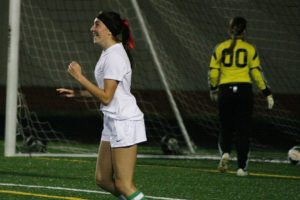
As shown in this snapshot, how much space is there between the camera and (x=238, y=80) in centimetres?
1167

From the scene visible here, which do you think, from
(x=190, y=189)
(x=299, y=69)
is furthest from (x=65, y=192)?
(x=299, y=69)

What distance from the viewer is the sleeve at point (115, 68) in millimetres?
6934

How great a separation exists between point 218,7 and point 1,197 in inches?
247

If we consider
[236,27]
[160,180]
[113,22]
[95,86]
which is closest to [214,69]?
[236,27]

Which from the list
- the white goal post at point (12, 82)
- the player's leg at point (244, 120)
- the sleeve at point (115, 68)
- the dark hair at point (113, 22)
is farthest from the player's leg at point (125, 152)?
the white goal post at point (12, 82)

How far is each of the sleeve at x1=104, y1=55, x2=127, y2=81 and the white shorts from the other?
32cm

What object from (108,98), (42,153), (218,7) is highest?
(218,7)

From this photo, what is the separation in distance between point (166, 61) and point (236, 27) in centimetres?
548

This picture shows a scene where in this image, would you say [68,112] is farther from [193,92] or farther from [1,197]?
[1,197]

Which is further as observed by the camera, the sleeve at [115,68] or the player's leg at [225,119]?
the player's leg at [225,119]

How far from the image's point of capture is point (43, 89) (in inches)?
1043

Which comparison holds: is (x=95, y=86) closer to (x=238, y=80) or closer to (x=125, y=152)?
(x=125, y=152)

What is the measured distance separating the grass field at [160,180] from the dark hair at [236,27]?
1.56 meters

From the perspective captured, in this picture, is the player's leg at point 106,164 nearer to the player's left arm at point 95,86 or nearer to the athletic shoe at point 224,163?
the player's left arm at point 95,86
